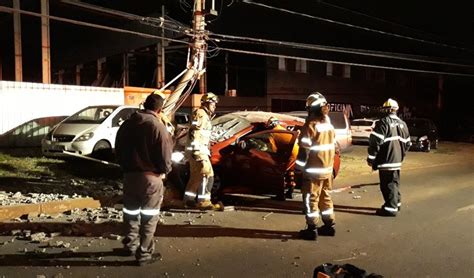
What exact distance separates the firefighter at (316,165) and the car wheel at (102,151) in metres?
7.08

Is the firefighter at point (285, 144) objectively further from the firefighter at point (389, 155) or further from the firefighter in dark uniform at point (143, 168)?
the firefighter in dark uniform at point (143, 168)

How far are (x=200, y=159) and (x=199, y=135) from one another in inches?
15.7

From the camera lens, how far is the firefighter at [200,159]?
7.83m

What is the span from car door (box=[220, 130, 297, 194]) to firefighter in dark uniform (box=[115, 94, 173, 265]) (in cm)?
375

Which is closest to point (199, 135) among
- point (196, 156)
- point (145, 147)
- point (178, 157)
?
point (196, 156)

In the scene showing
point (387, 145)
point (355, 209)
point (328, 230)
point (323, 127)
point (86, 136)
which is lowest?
point (355, 209)

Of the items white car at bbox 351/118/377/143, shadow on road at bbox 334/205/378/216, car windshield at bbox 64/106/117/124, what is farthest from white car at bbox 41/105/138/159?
white car at bbox 351/118/377/143

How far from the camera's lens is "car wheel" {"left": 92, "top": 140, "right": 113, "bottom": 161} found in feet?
39.7

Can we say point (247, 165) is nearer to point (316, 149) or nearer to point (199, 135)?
point (199, 135)

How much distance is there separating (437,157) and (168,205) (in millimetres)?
14732

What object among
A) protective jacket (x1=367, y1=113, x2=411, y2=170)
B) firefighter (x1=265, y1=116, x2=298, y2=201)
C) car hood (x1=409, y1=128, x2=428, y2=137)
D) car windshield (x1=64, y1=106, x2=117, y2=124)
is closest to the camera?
protective jacket (x1=367, y1=113, x2=411, y2=170)

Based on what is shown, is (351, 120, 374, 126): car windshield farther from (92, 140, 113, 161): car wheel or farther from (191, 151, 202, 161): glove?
(191, 151, 202, 161): glove

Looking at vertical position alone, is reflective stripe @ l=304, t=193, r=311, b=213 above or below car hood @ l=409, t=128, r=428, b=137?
below

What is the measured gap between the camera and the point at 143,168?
203 inches
